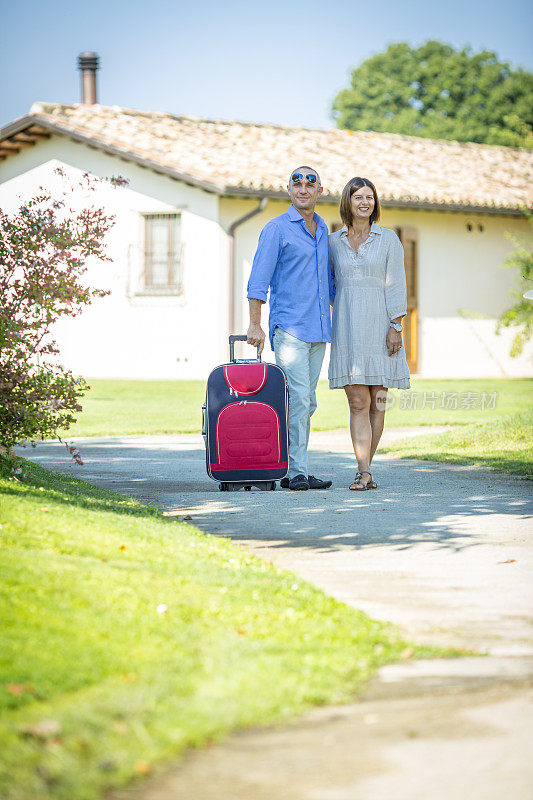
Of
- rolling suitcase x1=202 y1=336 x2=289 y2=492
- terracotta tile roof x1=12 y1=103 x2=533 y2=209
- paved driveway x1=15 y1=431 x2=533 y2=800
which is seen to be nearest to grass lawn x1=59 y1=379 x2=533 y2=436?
paved driveway x1=15 y1=431 x2=533 y2=800

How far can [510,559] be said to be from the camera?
5.18m

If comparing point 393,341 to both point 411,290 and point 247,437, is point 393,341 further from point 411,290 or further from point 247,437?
point 411,290

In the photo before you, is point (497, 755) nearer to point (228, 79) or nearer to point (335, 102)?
point (228, 79)

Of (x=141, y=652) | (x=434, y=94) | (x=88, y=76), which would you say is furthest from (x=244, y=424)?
(x=434, y=94)

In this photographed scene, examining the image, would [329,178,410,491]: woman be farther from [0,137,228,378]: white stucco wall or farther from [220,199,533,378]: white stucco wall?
[220,199,533,378]: white stucco wall

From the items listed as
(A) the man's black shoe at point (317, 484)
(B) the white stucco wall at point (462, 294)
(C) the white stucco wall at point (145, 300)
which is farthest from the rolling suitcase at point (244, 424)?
(B) the white stucco wall at point (462, 294)

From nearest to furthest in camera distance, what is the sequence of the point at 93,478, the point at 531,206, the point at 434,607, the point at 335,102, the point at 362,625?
1. the point at 362,625
2. the point at 434,607
3. the point at 93,478
4. the point at 531,206
5. the point at 335,102

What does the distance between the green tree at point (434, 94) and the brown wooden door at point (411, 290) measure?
30652 mm

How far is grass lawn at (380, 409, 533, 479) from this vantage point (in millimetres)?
9090

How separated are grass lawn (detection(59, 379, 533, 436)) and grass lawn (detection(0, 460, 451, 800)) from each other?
742cm

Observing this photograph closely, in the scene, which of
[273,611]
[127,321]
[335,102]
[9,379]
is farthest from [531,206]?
[335,102]

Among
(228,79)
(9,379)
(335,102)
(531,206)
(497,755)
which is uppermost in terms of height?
(335,102)

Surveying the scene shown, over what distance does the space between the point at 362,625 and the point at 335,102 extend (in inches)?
2281

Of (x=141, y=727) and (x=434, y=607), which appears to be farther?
(x=434, y=607)
